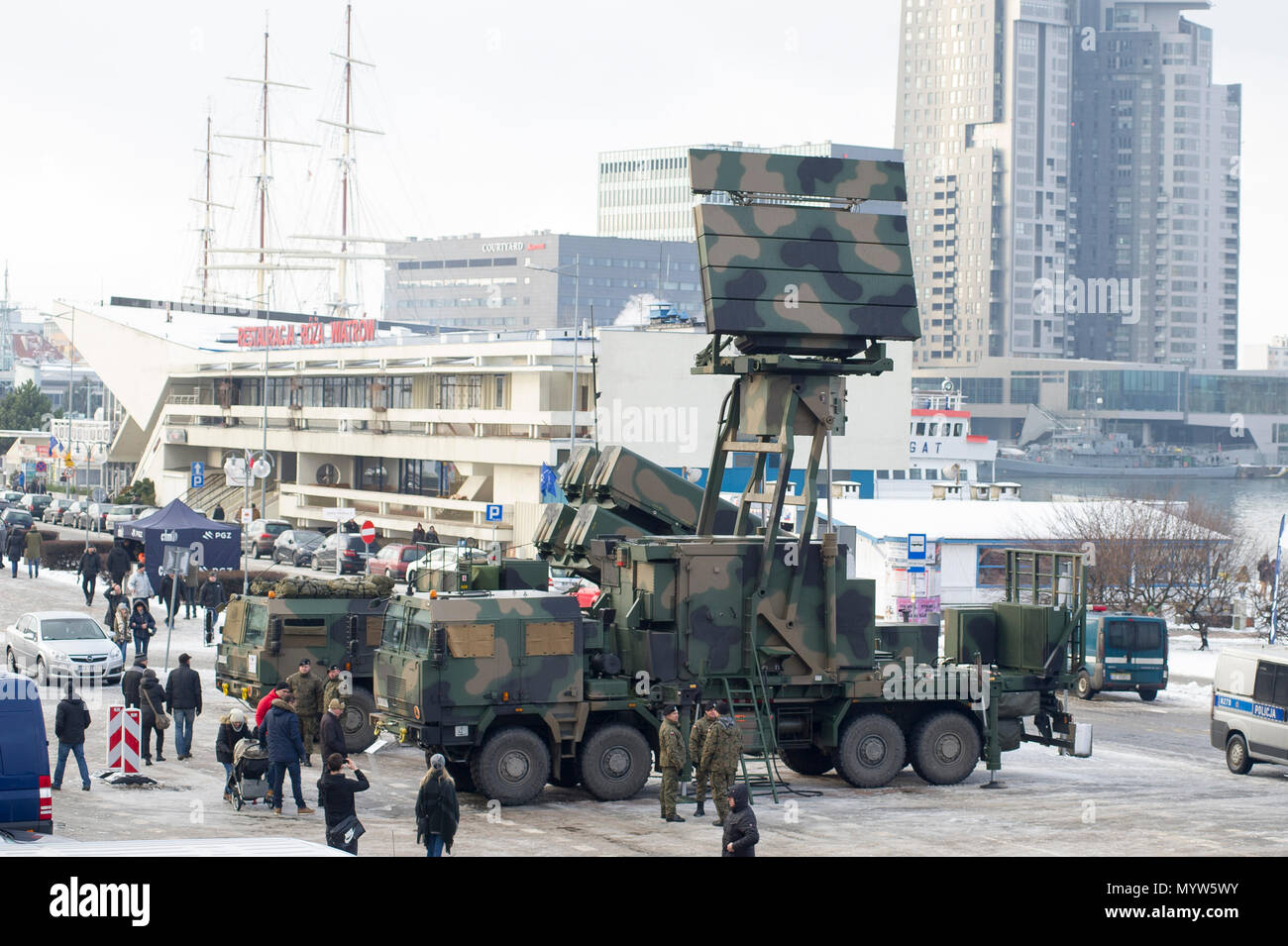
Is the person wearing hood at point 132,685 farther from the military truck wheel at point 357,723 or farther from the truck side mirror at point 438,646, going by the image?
the truck side mirror at point 438,646

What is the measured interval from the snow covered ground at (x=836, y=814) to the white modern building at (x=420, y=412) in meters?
33.0

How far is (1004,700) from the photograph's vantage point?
22.8 m

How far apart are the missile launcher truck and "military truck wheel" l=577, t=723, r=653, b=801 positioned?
0.09 ft

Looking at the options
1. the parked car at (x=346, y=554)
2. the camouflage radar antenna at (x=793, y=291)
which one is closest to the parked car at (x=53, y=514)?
the parked car at (x=346, y=554)

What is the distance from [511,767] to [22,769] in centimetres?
657

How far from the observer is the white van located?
926 inches

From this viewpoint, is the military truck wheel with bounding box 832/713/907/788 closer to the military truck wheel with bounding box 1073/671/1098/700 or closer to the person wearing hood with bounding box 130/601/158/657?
the military truck wheel with bounding box 1073/671/1098/700

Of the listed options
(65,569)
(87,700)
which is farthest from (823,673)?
(65,569)

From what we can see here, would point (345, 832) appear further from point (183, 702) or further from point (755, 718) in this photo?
point (183, 702)

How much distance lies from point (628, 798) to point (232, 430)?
71.5 m

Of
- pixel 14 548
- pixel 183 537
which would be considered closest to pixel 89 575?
pixel 183 537

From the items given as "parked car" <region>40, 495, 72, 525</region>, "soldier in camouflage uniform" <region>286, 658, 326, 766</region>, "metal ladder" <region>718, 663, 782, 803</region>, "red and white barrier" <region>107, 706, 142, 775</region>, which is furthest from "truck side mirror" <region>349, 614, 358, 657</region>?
"parked car" <region>40, 495, 72, 525</region>

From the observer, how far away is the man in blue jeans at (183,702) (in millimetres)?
22375
